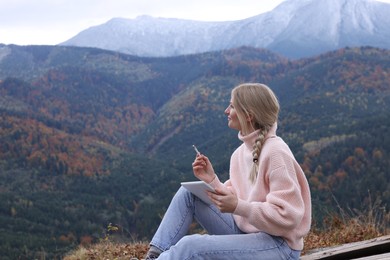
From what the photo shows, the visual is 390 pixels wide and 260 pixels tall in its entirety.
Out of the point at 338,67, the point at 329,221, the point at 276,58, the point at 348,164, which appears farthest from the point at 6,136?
the point at 276,58

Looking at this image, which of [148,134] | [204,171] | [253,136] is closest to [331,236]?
[204,171]

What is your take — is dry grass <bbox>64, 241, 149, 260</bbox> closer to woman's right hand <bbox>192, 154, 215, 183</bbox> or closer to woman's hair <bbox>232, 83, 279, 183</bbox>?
woman's right hand <bbox>192, 154, 215, 183</bbox>

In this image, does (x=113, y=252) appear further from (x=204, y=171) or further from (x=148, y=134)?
(x=148, y=134)

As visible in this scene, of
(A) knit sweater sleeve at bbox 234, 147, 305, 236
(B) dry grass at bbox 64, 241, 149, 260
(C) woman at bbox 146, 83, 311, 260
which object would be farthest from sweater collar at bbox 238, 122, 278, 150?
(B) dry grass at bbox 64, 241, 149, 260

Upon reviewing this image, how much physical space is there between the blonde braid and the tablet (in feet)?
0.88

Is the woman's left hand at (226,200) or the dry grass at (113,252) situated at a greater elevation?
the woman's left hand at (226,200)

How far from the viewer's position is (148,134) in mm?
139625

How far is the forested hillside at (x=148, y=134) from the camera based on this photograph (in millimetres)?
61469

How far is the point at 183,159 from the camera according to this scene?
109938 mm

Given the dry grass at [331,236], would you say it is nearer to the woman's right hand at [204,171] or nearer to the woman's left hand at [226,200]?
the woman's right hand at [204,171]

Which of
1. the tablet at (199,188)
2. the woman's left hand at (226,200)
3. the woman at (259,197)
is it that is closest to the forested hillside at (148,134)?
the tablet at (199,188)

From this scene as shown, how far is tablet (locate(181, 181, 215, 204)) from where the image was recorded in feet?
10.2

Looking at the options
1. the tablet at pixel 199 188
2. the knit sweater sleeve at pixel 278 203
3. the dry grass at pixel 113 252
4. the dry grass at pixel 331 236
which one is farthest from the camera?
the dry grass at pixel 113 252

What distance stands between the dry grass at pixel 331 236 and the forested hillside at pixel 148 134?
45cm
